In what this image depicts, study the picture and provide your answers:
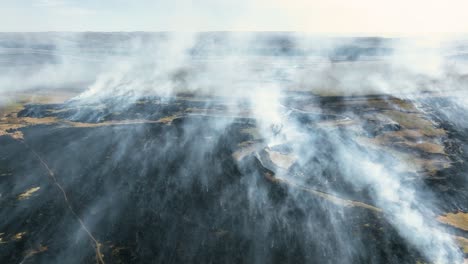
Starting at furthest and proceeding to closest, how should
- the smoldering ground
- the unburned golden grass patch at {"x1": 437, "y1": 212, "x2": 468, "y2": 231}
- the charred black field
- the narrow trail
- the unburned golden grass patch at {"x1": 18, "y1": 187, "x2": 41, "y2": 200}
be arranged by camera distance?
the unburned golden grass patch at {"x1": 18, "y1": 187, "x2": 41, "y2": 200}, the unburned golden grass patch at {"x1": 437, "y1": 212, "x2": 468, "y2": 231}, the smoldering ground, the charred black field, the narrow trail

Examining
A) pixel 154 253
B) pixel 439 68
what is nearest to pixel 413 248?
pixel 154 253

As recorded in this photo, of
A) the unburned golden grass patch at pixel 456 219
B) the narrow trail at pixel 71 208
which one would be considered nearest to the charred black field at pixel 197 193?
the narrow trail at pixel 71 208

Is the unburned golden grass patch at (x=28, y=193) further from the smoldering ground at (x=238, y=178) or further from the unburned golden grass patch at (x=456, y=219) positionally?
the unburned golden grass patch at (x=456, y=219)

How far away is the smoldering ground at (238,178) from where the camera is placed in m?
44.9

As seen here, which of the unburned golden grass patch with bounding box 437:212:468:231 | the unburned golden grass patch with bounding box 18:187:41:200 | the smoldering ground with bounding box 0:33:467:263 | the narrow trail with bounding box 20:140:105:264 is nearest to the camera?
the narrow trail with bounding box 20:140:105:264

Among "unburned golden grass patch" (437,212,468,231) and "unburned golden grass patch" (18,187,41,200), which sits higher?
"unburned golden grass patch" (18,187,41,200)

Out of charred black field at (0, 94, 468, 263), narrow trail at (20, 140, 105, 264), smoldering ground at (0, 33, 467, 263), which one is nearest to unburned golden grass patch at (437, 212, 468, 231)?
smoldering ground at (0, 33, 467, 263)

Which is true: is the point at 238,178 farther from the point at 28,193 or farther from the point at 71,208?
the point at 28,193

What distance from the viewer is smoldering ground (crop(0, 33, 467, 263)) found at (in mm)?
44875

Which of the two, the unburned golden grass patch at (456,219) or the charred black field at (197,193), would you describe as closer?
the charred black field at (197,193)

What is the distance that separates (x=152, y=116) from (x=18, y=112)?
3909 centimetres

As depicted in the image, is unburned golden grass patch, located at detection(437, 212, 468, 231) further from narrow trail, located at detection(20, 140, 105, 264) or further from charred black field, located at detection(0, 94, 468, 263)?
narrow trail, located at detection(20, 140, 105, 264)

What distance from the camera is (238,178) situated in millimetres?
59750

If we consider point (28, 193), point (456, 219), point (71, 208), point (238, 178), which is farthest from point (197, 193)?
point (456, 219)
